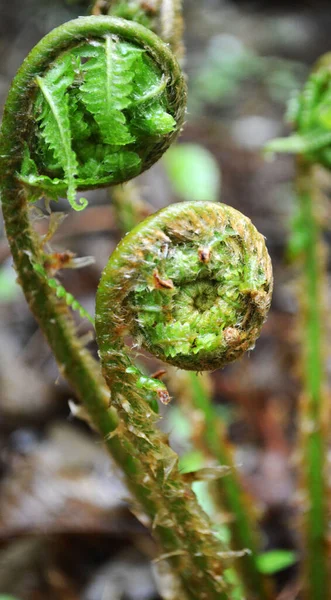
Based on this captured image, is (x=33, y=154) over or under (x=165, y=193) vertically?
over

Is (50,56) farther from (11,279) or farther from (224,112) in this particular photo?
(224,112)

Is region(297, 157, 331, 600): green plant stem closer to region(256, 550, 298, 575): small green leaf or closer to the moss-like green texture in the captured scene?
region(256, 550, 298, 575): small green leaf

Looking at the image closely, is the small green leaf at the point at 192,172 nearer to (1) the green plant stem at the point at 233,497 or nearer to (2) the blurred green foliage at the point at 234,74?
(1) the green plant stem at the point at 233,497

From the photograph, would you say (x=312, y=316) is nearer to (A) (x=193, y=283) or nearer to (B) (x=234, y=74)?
(A) (x=193, y=283)

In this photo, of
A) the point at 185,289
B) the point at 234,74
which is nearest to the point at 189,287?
the point at 185,289

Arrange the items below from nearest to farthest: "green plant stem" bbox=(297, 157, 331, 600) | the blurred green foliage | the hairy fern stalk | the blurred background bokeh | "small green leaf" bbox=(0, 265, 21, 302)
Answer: the hairy fern stalk → "green plant stem" bbox=(297, 157, 331, 600) → the blurred background bokeh → "small green leaf" bbox=(0, 265, 21, 302) → the blurred green foliage

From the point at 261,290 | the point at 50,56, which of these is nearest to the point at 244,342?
the point at 261,290

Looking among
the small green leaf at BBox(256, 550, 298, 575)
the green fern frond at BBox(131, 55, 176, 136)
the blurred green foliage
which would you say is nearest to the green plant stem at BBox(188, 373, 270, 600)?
the small green leaf at BBox(256, 550, 298, 575)
